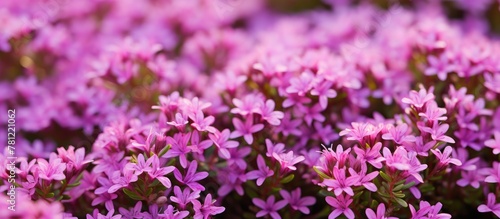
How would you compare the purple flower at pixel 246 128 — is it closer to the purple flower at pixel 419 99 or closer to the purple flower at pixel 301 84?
the purple flower at pixel 301 84

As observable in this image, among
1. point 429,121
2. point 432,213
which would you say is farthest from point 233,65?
point 432,213

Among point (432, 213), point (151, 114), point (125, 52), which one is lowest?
point (432, 213)

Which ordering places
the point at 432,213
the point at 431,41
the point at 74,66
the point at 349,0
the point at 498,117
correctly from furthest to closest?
1. the point at 349,0
2. the point at 74,66
3. the point at 431,41
4. the point at 498,117
5. the point at 432,213

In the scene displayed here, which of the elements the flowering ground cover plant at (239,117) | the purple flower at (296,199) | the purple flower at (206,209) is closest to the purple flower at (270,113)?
the flowering ground cover plant at (239,117)

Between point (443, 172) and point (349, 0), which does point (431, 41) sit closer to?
point (443, 172)

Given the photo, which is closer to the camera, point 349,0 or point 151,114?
point 151,114

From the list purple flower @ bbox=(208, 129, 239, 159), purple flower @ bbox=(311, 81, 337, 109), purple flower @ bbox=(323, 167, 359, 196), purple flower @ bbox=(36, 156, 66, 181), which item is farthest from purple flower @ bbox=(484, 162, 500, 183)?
purple flower @ bbox=(36, 156, 66, 181)

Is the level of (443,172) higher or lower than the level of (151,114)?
lower
